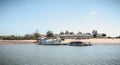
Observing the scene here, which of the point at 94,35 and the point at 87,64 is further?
the point at 94,35

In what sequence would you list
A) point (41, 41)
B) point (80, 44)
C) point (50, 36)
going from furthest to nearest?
point (50, 36) < point (41, 41) < point (80, 44)

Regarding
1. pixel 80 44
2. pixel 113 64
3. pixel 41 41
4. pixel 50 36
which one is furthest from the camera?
pixel 50 36

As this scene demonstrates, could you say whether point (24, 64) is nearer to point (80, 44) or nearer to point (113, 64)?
point (113, 64)

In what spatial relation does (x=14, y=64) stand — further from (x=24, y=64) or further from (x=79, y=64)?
(x=79, y=64)

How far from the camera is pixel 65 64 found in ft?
101

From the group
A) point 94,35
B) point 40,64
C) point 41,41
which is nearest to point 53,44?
point 41,41

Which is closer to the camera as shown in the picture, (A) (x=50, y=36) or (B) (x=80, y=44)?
(B) (x=80, y=44)

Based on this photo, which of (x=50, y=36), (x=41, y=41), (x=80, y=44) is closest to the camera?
(x=80, y=44)

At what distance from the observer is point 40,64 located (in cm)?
3077

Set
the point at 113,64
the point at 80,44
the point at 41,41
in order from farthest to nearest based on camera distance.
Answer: the point at 41,41
the point at 80,44
the point at 113,64

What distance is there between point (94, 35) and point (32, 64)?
12156 centimetres

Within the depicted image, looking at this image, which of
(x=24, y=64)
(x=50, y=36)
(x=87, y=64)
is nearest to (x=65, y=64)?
(x=87, y=64)

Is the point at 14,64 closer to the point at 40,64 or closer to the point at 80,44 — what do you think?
the point at 40,64

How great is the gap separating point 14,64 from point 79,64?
10.2 metres
